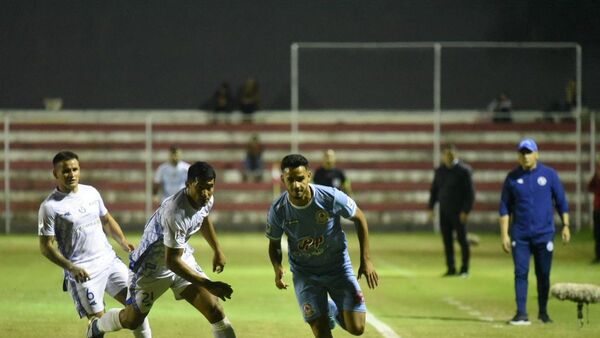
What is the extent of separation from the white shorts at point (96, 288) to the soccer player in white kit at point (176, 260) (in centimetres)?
29

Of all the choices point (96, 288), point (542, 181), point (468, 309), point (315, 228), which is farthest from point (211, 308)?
point (468, 309)

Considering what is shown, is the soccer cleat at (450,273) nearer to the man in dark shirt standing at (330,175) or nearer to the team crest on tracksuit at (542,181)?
the man in dark shirt standing at (330,175)

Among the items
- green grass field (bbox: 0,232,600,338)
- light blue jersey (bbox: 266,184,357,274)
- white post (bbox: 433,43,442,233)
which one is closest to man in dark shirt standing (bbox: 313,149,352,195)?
green grass field (bbox: 0,232,600,338)

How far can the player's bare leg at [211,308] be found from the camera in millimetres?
9641

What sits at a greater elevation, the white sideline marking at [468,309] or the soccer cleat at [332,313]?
the soccer cleat at [332,313]

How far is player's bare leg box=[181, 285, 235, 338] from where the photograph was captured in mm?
9641

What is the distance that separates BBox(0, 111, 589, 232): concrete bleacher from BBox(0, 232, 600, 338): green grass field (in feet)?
27.7

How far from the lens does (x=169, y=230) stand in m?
9.16

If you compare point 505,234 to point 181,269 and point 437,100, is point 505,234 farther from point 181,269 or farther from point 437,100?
point 437,100

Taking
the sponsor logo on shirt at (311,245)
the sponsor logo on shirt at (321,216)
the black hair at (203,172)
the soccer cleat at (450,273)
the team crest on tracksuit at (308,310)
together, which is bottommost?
the soccer cleat at (450,273)

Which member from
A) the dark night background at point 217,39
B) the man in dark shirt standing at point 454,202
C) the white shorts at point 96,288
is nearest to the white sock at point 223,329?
the white shorts at point 96,288

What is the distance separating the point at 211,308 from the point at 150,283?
506mm

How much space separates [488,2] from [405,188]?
580 cm

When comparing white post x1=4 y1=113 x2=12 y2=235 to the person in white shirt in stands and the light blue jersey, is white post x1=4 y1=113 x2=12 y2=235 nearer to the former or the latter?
the person in white shirt in stands
